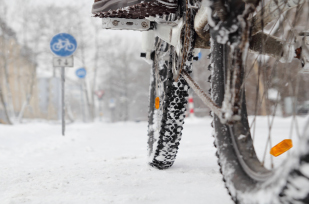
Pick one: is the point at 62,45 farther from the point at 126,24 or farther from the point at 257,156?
the point at 257,156

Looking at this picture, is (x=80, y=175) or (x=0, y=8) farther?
(x=0, y=8)

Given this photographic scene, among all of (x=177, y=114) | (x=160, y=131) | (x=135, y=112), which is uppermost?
(x=177, y=114)

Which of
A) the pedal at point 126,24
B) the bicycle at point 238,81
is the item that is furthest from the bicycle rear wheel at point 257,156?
the pedal at point 126,24

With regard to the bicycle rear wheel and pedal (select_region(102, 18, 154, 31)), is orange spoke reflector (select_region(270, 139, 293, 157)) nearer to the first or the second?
the bicycle rear wheel

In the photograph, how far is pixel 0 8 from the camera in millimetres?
14539

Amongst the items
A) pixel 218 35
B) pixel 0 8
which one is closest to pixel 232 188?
pixel 218 35

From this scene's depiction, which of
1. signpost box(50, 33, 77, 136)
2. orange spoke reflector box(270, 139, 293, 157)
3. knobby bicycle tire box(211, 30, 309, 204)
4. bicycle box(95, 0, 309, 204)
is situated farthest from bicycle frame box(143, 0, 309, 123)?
signpost box(50, 33, 77, 136)

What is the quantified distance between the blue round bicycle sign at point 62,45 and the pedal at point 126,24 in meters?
5.14

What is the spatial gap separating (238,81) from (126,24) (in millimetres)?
1067

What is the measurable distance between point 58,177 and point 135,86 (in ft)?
123

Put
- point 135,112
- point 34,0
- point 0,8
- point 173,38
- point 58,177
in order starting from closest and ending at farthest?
point 173,38
point 58,177
point 0,8
point 34,0
point 135,112

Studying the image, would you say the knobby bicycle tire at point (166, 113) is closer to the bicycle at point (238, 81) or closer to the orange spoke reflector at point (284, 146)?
the bicycle at point (238, 81)

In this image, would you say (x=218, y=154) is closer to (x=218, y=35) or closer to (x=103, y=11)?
(x=218, y=35)

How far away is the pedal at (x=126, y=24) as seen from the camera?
1726mm
